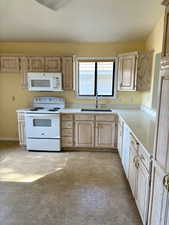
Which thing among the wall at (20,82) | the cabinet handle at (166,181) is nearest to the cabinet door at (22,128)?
the wall at (20,82)

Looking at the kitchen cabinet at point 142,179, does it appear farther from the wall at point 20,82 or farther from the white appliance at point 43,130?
the wall at point 20,82

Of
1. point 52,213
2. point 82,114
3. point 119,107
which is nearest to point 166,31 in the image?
point 52,213

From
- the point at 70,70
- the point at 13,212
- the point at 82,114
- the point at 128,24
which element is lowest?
the point at 13,212

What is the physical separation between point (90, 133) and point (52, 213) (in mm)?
2014

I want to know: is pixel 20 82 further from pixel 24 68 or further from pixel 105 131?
pixel 105 131

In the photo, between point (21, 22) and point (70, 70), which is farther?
point (70, 70)

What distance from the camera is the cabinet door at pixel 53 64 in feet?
13.0

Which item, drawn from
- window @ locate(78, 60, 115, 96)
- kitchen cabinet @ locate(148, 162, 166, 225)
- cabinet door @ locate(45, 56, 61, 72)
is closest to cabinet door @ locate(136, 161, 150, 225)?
kitchen cabinet @ locate(148, 162, 166, 225)

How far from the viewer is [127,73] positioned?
3713mm

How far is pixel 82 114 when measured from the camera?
3.85 metres

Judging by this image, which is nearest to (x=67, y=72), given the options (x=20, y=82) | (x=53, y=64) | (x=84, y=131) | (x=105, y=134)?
(x=53, y=64)

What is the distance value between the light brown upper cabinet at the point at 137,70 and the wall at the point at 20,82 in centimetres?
54

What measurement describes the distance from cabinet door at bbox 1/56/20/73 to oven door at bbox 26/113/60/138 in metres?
1.18

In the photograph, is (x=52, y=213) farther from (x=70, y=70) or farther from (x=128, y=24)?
(x=128, y=24)
